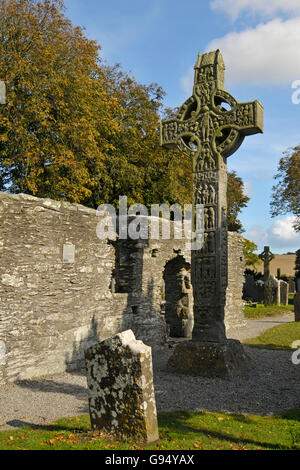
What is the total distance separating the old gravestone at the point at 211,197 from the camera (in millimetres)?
8250

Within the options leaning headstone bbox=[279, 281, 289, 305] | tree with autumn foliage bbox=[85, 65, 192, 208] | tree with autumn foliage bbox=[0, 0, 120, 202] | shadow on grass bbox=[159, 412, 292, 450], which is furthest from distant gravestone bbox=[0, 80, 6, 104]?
leaning headstone bbox=[279, 281, 289, 305]

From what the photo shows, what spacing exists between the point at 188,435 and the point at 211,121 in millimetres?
5994

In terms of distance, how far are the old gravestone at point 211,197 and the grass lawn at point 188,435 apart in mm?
2436

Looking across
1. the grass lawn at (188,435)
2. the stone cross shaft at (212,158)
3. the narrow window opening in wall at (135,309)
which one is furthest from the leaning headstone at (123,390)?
the narrow window opening in wall at (135,309)

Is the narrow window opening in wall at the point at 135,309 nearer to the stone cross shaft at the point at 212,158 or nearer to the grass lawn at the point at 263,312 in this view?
the stone cross shaft at the point at 212,158

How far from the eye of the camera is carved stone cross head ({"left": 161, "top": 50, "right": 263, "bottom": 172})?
27.8 ft

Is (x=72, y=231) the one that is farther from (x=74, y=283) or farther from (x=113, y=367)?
(x=113, y=367)

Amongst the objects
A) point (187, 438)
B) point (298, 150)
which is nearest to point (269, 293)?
point (298, 150)

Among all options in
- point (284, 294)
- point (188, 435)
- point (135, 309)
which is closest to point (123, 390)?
point (188, 435)

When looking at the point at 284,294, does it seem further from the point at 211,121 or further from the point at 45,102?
the point at 211,121

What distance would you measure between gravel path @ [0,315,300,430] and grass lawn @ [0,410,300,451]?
0.43 meters

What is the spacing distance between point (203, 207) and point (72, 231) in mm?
2641

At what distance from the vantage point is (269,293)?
79.9ft

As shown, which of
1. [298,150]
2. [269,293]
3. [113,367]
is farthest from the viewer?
[298,150]
